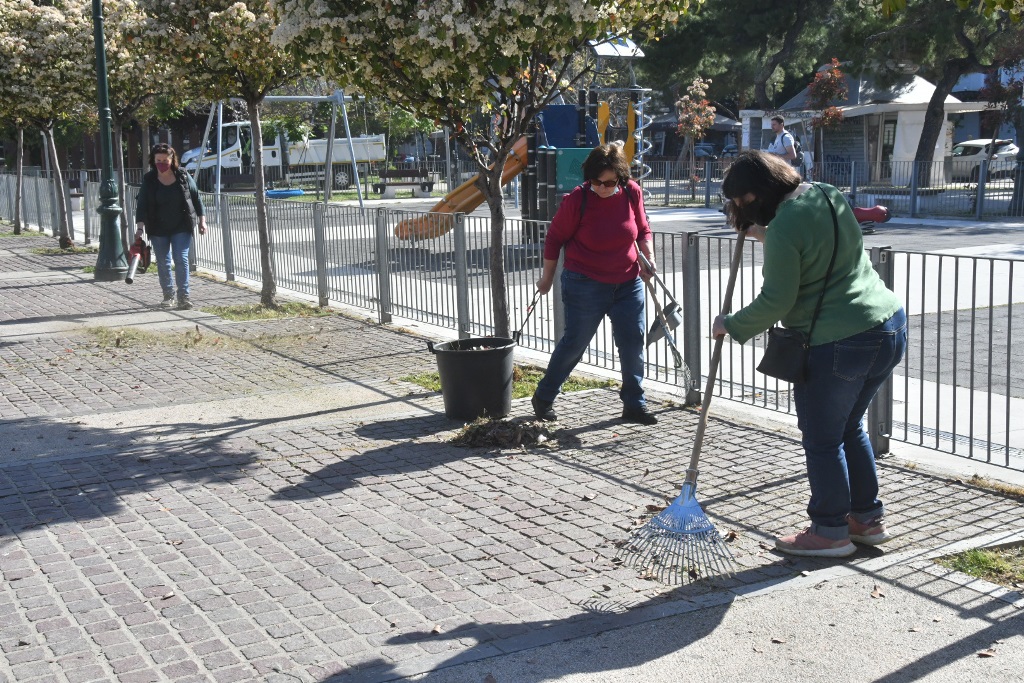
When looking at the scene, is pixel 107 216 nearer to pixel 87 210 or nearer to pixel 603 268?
pixel 87 210

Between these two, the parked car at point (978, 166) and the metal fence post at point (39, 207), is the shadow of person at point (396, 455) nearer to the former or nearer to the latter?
the metal fence post at point (39, 207)

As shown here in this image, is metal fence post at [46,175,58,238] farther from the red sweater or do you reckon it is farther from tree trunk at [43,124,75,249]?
the red sweater

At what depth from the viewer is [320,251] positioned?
12781 millimetres

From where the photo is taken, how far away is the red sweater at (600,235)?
715cm

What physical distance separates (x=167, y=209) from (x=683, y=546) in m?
9.36

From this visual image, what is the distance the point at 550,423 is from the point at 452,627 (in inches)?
125

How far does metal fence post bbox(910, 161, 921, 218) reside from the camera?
24.3 meters

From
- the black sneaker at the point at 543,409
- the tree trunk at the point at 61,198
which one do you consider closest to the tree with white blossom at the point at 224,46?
the black sneaker at the point at 543,409

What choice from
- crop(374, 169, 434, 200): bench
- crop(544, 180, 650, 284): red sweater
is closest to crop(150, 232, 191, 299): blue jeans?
crop(544, 180, 650, 284): red sweater

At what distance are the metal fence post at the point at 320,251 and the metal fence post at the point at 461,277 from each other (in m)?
2.74

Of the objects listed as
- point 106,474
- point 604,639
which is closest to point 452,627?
point 604,639

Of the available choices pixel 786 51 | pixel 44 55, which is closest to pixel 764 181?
pixel 44 55

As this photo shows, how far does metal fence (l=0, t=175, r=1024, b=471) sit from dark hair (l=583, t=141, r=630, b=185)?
869mm

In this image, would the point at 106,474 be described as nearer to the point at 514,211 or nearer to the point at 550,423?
the point at 550,423
